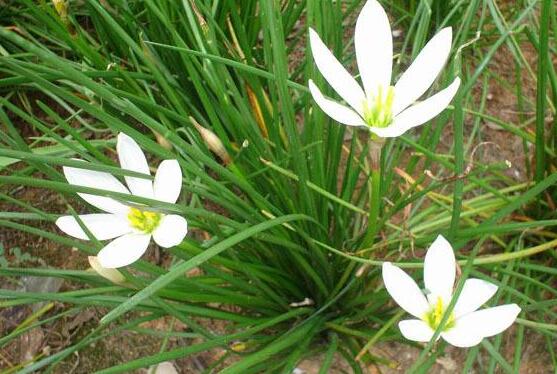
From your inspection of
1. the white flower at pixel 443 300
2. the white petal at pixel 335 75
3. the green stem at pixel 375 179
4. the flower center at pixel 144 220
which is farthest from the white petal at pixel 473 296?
the flower center at pixel 144 220

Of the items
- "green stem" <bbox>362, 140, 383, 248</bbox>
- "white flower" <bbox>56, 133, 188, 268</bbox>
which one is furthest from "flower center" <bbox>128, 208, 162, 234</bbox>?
"green stem" <bbox>362, 140, 383, 248</bbox>

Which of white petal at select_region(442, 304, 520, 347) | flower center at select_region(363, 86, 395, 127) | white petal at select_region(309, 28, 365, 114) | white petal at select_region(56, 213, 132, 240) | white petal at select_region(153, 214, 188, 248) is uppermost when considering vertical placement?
white petal at select_region(309, 28, 365, 114)

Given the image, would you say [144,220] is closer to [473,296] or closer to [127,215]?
[127,215]

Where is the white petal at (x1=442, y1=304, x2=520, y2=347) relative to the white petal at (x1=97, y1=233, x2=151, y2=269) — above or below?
above

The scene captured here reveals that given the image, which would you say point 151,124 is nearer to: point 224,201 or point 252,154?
point 224,201

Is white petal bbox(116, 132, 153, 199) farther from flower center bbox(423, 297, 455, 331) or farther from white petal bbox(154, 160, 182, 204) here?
flower center bbox(423, 297, 455, 331)

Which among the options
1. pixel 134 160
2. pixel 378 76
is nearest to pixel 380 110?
pixel 378 76

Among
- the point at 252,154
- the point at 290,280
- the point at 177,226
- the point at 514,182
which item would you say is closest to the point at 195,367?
the point at 290,280
